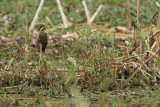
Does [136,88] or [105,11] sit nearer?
[136,88]

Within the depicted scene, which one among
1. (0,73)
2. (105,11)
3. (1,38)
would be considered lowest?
(0,73)

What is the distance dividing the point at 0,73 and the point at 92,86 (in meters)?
1.29

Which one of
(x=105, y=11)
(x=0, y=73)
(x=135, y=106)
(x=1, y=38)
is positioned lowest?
(x=135, y=106)

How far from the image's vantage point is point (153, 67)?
4352mm

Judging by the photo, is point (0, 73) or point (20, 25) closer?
point (0, 73)

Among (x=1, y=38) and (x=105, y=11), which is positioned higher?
(x=105, y=11)

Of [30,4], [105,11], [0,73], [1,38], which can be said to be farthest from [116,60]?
[30,4]

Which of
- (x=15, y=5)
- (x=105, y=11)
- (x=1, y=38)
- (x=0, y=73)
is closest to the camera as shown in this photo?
(x=0, y=73)

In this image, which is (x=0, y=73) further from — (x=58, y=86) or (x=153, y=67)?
(x=153, y=67)

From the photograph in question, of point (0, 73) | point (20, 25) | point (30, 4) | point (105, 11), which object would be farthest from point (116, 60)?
point (30, 4)

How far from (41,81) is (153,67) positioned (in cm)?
150

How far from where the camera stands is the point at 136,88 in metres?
4.25

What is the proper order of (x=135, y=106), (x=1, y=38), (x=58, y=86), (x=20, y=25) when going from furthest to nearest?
(x=20, y=25), (x=1, y=38), (x=58, y=86), (x=135, y=106)

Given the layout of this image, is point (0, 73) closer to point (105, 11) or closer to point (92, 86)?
point (92, 86)
